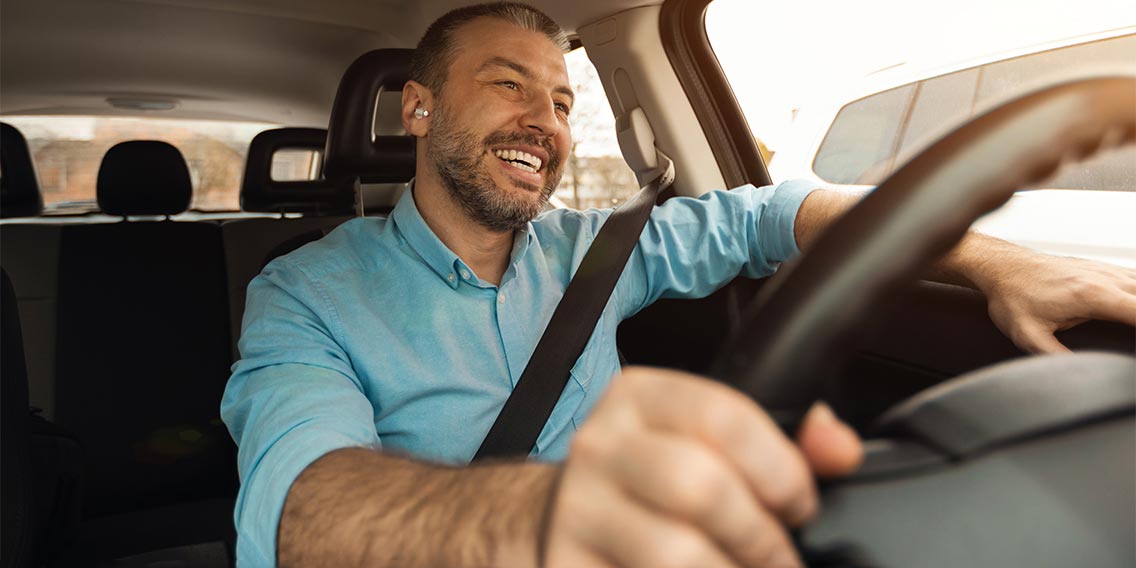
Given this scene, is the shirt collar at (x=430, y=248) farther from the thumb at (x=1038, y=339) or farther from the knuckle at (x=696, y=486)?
the knuckle at (x=696, y=486)

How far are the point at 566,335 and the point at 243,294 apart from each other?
124cm

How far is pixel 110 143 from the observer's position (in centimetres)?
266

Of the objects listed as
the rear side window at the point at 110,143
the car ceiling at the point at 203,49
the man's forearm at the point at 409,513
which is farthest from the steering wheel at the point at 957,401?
the rear side window at the point at 110,143

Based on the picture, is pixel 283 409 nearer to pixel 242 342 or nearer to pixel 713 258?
pixel 242 342

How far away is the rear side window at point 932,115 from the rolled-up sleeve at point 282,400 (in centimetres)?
77

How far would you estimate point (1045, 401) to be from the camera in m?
0.49

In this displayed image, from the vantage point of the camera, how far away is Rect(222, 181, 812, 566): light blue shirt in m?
0.90

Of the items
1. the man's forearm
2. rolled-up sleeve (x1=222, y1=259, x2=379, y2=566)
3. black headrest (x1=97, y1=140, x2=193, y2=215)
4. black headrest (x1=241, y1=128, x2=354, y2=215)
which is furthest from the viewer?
black headrest (x1=241, y1=128, x2=354, y2=215)

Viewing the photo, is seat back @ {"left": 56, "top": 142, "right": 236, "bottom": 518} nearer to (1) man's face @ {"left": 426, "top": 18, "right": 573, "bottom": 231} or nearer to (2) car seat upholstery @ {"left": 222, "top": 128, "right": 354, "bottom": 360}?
(2) car seat upholstery @ {"left": 222, "top": 128, "right": 354, "bottom": 360}

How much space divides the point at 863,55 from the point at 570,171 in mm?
912

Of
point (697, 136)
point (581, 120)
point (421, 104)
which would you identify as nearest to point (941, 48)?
point (697, 136)

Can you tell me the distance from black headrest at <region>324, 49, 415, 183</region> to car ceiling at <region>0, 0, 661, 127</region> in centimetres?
44

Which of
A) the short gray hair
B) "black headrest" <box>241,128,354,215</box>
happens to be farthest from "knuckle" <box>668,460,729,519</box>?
"black headrest" <box>241,128,354,215</box>

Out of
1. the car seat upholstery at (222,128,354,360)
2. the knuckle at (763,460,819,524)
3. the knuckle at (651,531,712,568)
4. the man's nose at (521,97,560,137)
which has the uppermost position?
the man's nose at (521,97,560,137)
